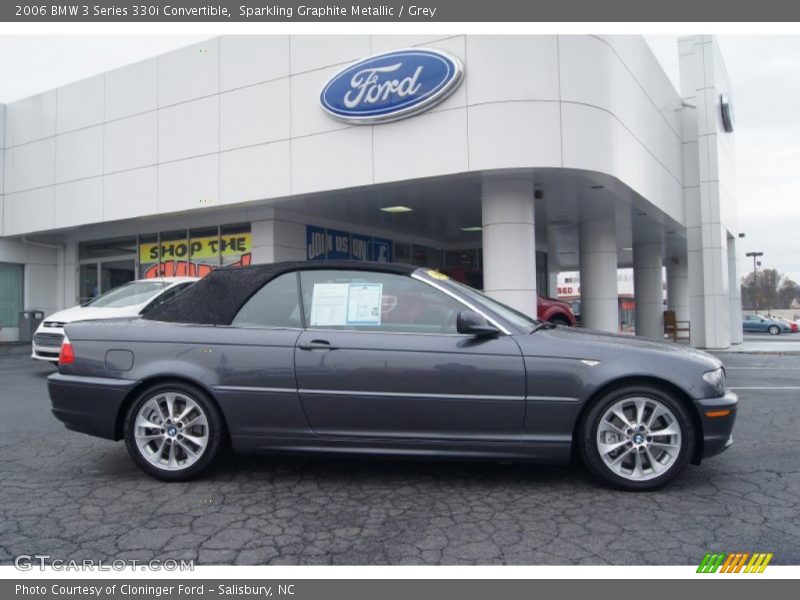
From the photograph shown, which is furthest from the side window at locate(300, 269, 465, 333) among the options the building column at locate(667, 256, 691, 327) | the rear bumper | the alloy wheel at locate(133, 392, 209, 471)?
the building column at locate(667, 256, 691, 327)

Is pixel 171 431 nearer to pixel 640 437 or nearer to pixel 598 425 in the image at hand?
pixel 598 425

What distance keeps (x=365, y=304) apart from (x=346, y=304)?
0.13m

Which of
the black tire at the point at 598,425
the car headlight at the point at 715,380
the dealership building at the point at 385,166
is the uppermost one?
the dealership building at the point at 385,166

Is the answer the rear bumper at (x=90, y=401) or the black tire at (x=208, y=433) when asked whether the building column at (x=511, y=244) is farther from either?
the rear bumper at (x=90, y=401)

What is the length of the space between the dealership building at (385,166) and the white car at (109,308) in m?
3.22

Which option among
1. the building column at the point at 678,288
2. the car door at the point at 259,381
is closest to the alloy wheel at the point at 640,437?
the car door at the point at 259,381

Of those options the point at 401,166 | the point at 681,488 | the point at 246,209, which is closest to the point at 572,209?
the point at 401,166

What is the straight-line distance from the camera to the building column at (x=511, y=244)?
1145 centimetres

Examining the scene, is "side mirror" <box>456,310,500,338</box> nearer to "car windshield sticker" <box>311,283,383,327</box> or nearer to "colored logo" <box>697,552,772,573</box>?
"car windshield sticker" <box>311,283,383,327</box>

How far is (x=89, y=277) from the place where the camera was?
19.3 metres

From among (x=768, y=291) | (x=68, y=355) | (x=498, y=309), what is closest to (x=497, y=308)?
(x=498, y=309)

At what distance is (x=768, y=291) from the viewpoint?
77.1 m

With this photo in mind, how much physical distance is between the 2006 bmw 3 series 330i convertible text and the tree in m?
78.6

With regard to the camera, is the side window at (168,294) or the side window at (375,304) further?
the side window at (168,294)
